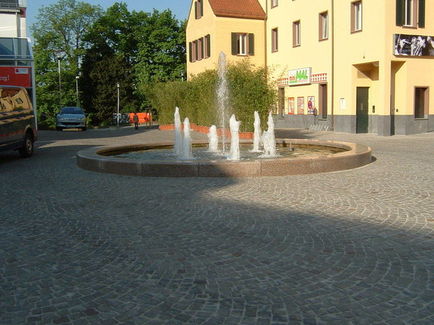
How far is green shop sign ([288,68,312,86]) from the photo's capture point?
3086cm

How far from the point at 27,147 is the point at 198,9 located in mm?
26188

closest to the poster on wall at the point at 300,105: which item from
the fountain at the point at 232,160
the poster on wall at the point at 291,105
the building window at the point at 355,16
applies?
the poster on wall at the point at 291,105

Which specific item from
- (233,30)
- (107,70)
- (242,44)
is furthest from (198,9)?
(107,70)

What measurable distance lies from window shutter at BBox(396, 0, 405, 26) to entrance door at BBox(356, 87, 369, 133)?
4.14 meters

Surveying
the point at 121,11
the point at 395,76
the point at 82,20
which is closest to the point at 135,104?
the point at 121,11

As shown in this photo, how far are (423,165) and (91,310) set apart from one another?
10803mm

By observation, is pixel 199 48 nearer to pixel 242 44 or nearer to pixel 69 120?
pixel 242 44

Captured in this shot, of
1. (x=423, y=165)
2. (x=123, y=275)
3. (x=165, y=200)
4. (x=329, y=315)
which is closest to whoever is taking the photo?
(x=329, y=315)

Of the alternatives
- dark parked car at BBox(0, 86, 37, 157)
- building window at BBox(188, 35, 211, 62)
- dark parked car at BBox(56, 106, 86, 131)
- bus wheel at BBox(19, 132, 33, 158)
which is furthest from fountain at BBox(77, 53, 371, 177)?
building window at BBox(188, 35, 211, 62)

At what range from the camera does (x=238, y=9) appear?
1411 inches

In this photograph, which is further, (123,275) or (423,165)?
(423,165)

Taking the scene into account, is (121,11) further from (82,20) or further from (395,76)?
(395,76)

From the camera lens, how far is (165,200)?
8117 mm

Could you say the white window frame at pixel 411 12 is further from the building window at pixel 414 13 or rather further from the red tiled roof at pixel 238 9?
the red tiled roof at pixel 238 9
